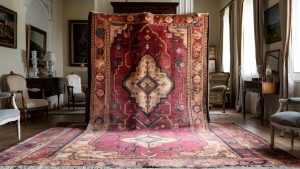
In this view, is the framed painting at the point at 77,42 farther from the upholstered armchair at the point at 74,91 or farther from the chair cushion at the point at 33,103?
the chair cushion at the point at 33,103

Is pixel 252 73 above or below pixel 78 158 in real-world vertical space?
above

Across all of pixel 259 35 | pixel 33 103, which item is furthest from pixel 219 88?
pixel 33 103

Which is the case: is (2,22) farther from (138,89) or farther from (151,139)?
(151,139)

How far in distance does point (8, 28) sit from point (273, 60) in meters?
4.93

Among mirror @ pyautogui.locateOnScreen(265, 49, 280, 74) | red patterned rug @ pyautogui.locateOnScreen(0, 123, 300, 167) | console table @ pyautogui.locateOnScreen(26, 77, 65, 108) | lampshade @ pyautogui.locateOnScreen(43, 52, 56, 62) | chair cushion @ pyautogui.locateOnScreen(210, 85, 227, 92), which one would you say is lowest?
red patterned rug @ pyautogui.locateOnScreen(0, 123, 300, 167)

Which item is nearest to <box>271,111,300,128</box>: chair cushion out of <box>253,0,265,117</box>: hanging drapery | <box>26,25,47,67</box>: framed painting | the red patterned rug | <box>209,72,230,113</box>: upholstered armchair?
the red patterned rug

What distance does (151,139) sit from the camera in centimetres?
405

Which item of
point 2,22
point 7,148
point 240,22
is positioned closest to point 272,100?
point 240,22

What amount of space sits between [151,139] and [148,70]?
1.26m

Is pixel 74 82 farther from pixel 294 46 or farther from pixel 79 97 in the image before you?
pixel 294 46

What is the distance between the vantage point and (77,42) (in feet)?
31.6

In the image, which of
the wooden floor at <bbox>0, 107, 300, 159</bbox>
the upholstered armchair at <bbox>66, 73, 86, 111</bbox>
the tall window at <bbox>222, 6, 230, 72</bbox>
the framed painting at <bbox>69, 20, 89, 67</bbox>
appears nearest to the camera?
the wooden floor at <bbox>0, 107, 300, 159</bbox>

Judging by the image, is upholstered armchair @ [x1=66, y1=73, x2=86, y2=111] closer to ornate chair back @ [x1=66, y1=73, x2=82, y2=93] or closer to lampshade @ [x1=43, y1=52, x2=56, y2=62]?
ornate chair back @ [x1=66, y1=73, x2=82, y2=93]

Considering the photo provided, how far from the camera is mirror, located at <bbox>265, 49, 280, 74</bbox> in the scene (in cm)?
554
